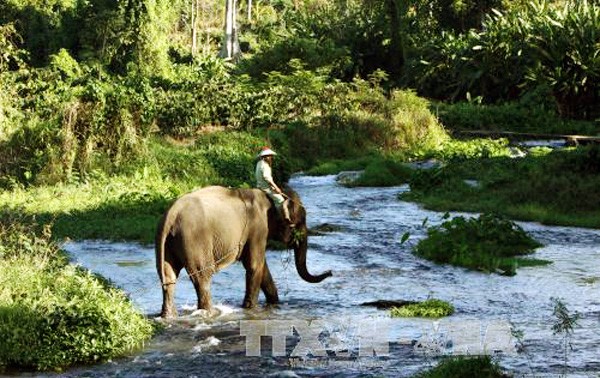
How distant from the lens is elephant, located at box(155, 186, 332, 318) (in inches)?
428

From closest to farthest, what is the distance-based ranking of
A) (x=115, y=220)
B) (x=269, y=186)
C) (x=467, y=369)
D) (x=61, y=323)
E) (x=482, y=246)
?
(x=467, y=369)
(x=61, y=323)
(x=269, y=186)
(x=482, y=246)
(x=115, y=220)

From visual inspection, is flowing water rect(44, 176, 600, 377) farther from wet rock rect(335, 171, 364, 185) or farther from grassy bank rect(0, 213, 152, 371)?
wet rock rect(335, 171, 364, 185)

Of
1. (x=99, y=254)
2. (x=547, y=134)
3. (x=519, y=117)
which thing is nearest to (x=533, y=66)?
(x=519, y=117)

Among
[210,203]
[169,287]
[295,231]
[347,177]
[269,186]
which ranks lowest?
[347,177]

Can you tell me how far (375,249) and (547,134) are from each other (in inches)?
674

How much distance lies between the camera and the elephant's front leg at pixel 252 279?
38.5ft

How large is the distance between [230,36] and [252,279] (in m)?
35.3

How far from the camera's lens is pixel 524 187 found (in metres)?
21.3

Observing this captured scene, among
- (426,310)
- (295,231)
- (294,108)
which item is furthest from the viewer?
(294,108)

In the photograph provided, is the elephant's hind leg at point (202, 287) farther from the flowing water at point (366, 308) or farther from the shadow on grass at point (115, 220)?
the shadow on grass at point (115, 220)

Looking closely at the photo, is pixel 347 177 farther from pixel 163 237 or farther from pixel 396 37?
pixel 396 37

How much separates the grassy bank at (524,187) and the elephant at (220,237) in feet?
29.0

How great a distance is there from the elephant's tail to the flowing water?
2.26 feet

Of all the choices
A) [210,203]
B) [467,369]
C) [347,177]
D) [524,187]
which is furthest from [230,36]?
[467,369]
